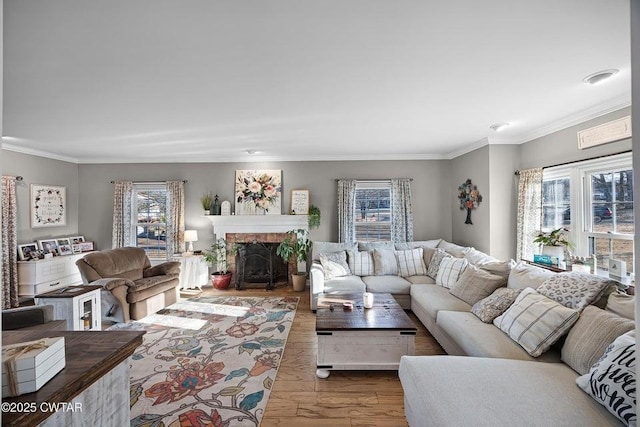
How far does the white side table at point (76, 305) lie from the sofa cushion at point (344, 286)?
8.33ft

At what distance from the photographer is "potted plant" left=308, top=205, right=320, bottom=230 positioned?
5.49m

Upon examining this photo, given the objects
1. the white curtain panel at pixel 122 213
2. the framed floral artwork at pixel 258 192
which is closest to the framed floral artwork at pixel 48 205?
the white curtain panel at pixel 122 213

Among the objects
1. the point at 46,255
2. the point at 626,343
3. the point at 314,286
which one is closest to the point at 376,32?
the point at 626,343

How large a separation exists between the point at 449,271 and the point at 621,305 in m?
1.85

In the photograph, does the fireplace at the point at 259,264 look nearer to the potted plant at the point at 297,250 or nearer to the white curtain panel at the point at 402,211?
the potted plant at the point at 297,250

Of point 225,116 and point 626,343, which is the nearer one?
point 626,343

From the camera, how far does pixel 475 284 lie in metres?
3.26

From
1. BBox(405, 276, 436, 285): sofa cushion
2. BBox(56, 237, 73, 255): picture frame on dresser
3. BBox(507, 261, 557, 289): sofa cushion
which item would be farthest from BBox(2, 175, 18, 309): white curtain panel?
BBox(507, 261, 557, 289): sofa cushion

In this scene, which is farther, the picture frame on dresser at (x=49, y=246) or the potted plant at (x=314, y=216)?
the potted plant at (x=314, y=216)

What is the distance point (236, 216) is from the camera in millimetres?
5535

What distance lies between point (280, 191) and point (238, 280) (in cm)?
175

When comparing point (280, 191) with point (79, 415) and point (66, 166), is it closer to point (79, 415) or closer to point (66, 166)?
point (66, 166)

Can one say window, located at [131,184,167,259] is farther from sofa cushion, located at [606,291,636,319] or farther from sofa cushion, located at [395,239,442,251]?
sofa cushion, located at [606,291,636,319]

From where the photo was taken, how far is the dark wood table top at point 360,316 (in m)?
2.78
